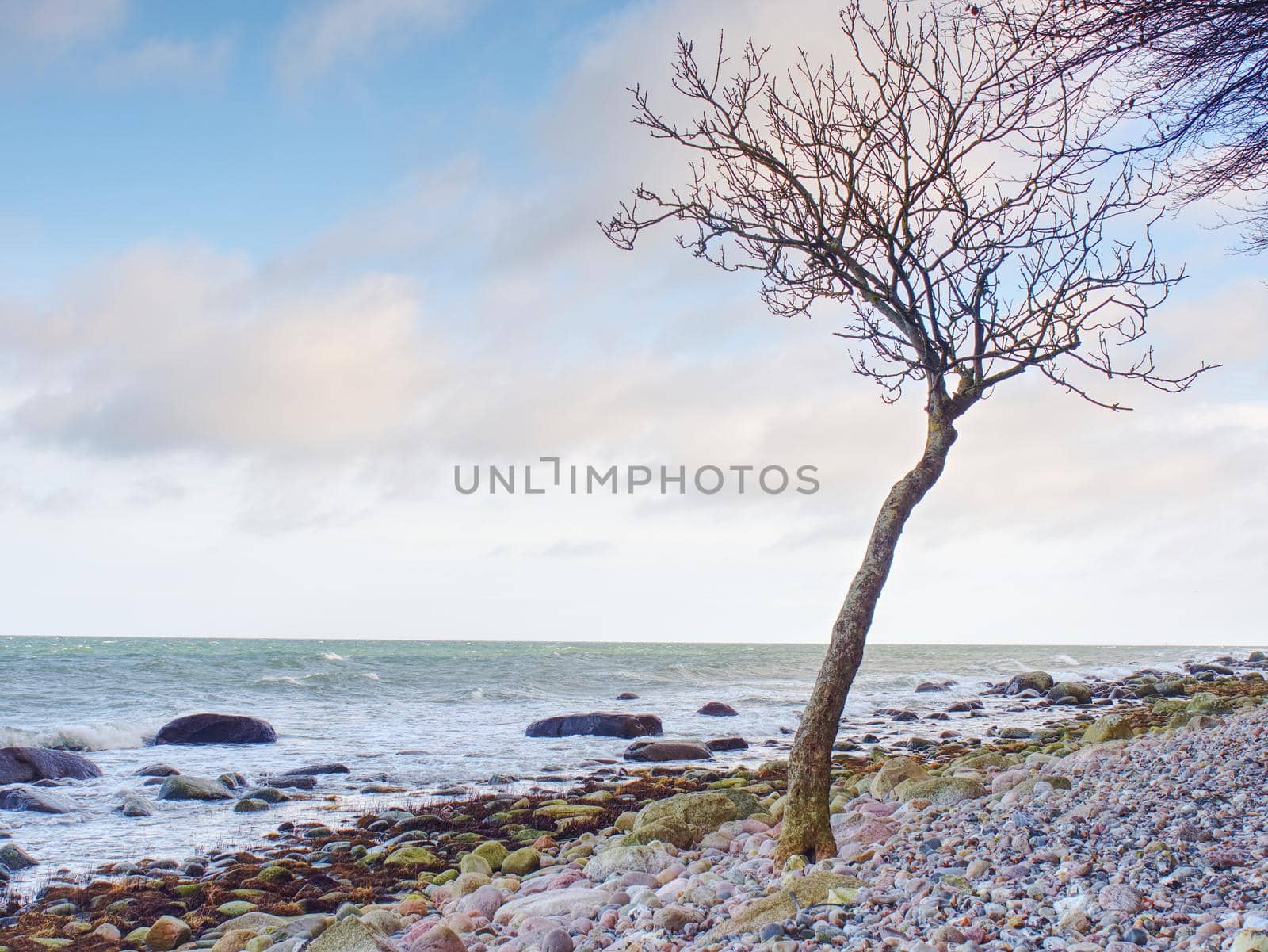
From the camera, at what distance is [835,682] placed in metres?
5.79

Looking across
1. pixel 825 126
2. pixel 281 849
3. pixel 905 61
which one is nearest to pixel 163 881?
pixel 281 849

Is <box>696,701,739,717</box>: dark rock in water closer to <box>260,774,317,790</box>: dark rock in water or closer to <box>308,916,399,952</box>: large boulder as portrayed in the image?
<box>260,774,317,790</box>: dark rock in water

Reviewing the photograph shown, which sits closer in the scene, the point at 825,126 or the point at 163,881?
the point at 825,126

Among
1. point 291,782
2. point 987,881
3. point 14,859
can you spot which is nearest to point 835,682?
point 987,881

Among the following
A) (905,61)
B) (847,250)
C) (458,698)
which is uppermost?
(905,61)

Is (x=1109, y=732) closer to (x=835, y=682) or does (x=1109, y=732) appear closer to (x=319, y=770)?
(x=835, y=682)

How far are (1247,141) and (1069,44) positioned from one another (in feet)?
8.14

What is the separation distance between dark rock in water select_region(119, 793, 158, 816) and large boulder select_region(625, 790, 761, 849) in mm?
6227

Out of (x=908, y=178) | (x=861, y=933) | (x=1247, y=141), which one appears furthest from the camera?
(x=1247, y=141)

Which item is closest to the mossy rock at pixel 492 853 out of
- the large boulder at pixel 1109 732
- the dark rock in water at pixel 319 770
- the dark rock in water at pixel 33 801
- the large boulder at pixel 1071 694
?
the dark rock in water at pixel 319 770

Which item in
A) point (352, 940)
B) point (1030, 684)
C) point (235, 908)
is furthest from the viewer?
point (1030, 684)

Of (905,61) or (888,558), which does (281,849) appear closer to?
(888,558)

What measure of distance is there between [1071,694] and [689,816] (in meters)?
19.9

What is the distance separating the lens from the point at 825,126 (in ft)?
21.3
